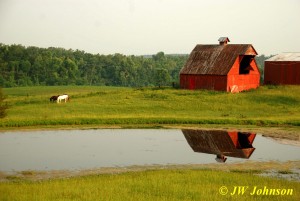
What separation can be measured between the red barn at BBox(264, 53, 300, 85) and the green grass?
3945 centimetres

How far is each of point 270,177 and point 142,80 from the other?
132913mm

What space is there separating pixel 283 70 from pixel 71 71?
83.6 m

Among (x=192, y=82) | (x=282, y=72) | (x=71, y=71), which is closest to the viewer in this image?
(x=192, y=82)

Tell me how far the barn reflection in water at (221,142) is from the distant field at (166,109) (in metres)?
4.32

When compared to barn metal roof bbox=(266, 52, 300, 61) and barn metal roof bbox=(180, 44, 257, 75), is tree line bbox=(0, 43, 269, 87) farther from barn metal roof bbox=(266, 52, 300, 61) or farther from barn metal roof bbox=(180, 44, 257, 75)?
barn metal roof bbox=(180, 44, 257, 75)

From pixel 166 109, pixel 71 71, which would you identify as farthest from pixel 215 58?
pixel 71 71

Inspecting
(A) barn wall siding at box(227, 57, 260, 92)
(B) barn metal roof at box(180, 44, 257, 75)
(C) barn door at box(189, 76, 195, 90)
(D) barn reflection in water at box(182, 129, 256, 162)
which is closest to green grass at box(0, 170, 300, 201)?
(D) barn reflection in water at box(182, 129, 256, 162)

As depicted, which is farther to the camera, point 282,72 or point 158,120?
point 282,72

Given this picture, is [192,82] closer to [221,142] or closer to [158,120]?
[158,120]

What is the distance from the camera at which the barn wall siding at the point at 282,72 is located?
5478cm

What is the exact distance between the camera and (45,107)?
137 ft

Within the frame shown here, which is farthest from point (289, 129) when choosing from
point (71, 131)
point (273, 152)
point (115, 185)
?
point (115, 185)

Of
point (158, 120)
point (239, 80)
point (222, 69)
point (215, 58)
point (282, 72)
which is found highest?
point (215, 58)

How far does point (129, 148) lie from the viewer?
26.1 m
